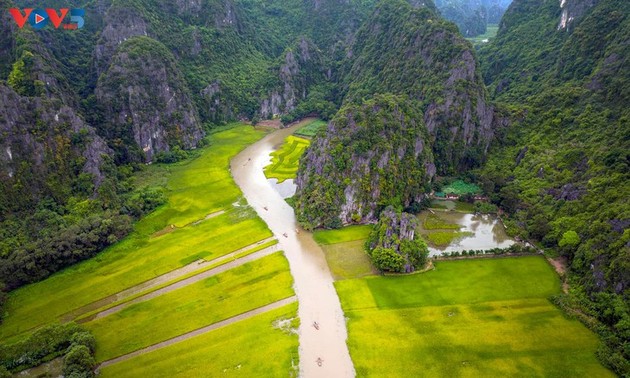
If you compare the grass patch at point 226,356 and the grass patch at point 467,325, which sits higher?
the grass patch at point 226,356

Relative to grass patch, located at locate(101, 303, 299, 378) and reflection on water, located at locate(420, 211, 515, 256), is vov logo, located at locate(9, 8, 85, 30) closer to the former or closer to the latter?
grass patch, located at locate(101, 303, 299, 378)

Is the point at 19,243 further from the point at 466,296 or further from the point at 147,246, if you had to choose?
the point at 466,296

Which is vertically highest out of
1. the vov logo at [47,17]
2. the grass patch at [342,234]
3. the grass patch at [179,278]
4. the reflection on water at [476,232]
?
the vov logo at [47,17]

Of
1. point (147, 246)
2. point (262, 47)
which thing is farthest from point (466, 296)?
point (262, 47)

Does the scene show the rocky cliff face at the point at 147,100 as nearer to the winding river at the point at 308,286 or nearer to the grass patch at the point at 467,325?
the winding river at the point at 308,286

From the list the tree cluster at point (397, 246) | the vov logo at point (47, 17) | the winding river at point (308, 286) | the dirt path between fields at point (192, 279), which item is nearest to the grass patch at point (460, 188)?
the tree cluster at point (397, 246)

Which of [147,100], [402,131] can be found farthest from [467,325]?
[147,100]

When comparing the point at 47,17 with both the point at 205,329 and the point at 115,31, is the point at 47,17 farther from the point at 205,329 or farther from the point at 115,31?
the point at 205,329
